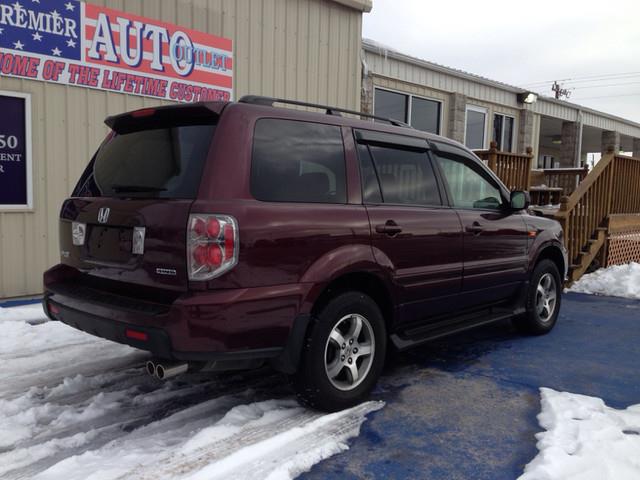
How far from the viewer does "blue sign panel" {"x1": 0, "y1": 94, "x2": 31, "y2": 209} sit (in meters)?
6.07

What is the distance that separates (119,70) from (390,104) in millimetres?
6108

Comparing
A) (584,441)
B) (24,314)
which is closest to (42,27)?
(24,314)

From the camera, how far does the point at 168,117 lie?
3.22 m

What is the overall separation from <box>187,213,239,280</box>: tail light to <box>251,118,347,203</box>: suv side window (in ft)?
1.07

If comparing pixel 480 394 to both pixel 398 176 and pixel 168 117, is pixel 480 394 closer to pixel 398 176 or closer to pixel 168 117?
pixel 398 176

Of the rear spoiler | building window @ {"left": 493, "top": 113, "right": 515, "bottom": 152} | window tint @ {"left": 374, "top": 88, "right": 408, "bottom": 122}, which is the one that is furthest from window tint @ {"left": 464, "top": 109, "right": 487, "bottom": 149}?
the rear spoiler

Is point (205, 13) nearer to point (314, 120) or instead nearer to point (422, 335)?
point (314, 120)

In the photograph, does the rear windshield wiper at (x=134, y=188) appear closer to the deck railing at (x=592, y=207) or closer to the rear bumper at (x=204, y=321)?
the rear bumper at (x=204, y=321)

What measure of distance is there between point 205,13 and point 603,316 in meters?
6.67

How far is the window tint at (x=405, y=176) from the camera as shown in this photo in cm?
380

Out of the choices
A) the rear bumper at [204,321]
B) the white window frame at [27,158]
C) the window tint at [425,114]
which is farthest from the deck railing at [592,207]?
the white window frame at [27,158]

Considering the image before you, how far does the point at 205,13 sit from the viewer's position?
24.9 feet

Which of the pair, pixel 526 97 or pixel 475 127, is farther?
pixel 526 97

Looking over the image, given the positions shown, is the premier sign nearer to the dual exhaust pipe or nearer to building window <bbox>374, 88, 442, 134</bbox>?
building window <bbox>374, 88, 442, 134</bbox>
